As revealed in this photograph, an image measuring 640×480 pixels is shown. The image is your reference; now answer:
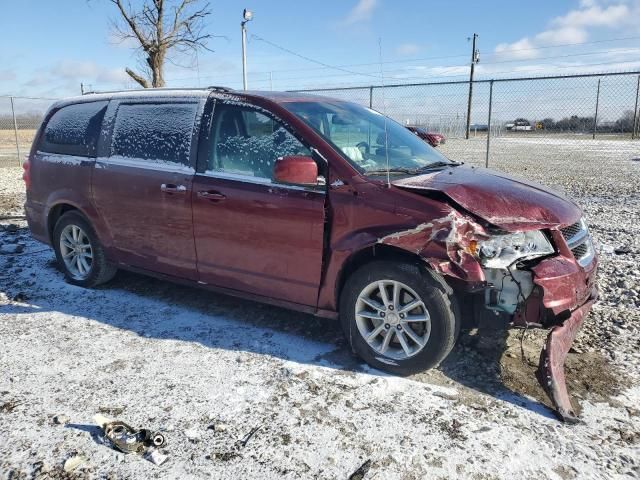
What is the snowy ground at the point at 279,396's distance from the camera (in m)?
2.58

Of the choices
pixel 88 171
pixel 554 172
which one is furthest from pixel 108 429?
pixel 554 172

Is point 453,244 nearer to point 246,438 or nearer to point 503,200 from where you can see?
point 503,200

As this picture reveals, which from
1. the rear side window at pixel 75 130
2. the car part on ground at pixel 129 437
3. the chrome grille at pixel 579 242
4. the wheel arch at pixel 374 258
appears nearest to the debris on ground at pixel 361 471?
the car part on ground at pixel 129 437

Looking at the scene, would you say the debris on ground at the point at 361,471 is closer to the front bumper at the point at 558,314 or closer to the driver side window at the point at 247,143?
the front bumper at the point at 558,314

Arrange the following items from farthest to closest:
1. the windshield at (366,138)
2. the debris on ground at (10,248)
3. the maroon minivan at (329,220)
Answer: the debris on ground at (10,248), the windshield at (366,138), the maroon minivan at (329,220)

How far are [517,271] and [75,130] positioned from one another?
4.16m

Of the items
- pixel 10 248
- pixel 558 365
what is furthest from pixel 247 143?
pixel 10 248

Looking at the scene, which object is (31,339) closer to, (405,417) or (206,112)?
(206,112)

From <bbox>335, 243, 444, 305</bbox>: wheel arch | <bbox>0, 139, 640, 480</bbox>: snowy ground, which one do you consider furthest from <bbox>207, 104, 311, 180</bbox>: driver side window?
<bbox>0, 139, 640, 480</bbox>: snowy ground

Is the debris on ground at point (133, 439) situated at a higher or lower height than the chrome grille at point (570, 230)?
lower

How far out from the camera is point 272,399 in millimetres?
3137

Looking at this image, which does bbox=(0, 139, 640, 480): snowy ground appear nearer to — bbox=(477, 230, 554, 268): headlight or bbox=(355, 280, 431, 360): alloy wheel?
bbox=(355, 280, 431, 360): alloy wheel

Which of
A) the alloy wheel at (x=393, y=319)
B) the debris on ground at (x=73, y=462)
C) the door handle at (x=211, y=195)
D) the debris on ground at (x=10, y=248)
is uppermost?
the door handle at (x=211, y=195)

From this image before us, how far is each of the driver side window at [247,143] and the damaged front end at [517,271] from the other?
3.51 feet
